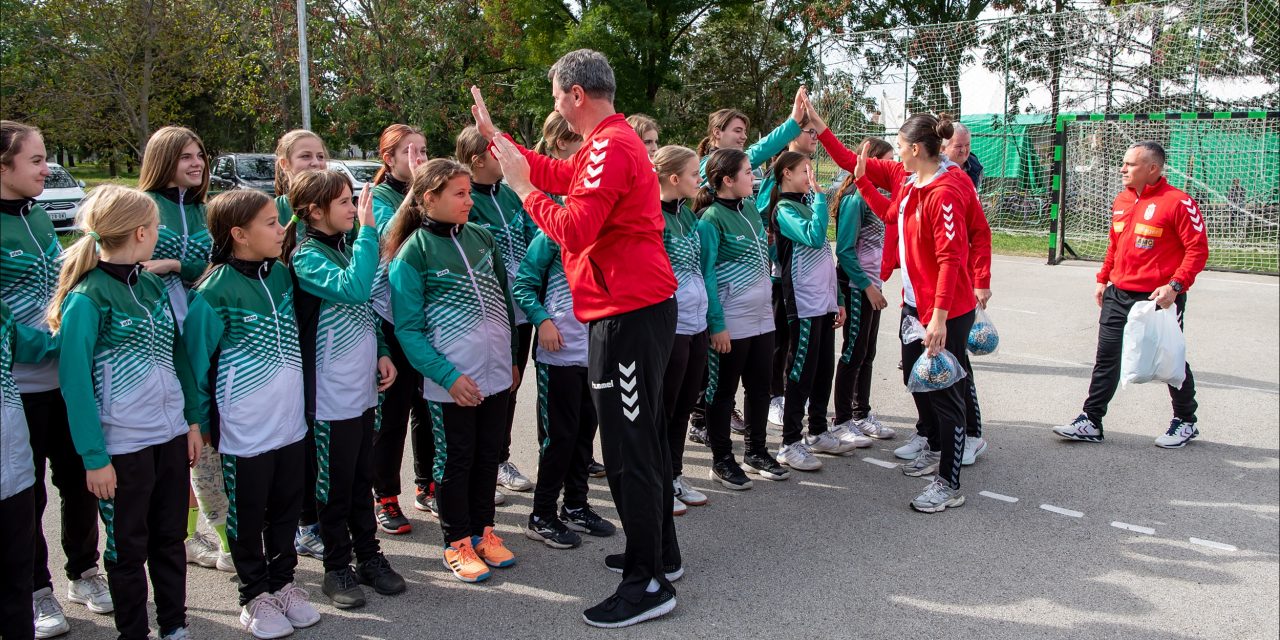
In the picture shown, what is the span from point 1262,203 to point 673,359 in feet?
46.5

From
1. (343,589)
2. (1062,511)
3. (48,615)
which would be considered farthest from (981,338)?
(48,615)

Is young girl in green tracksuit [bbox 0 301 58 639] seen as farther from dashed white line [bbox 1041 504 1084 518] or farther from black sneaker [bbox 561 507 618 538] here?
dashed white line [bbox 1041 504 1084 518]

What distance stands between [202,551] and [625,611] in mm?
2035

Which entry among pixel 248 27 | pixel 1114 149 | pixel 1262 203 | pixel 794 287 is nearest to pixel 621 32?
pixel 248 27

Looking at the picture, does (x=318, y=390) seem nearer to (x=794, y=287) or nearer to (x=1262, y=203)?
(x=794, y=287)

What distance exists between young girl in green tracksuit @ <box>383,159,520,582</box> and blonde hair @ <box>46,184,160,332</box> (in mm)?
1007

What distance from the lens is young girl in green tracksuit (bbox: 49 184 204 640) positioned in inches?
121

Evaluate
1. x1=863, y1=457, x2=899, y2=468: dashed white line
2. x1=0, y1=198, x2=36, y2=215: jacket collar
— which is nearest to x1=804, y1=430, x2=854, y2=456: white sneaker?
x1=863, y1=457, x2=899, y2=468: dashed white line

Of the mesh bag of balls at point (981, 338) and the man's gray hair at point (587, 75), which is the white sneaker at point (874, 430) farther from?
the man's gray hair at point (587, 75)

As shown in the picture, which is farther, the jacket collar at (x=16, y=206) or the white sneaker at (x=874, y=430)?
the white sneaker at (x=874, y=430)

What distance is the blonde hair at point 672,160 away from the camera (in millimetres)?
4480

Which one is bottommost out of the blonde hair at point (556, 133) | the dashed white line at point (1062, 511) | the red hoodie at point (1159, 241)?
the dashed white line at point (1062, 511)

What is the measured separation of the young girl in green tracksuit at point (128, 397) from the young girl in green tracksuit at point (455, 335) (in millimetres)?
922

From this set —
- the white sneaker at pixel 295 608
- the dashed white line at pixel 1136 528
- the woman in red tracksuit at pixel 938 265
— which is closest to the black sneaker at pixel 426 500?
the white sneaker at pixel 295 608
